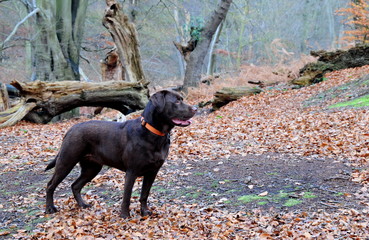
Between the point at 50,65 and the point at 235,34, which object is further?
the point at 235,34

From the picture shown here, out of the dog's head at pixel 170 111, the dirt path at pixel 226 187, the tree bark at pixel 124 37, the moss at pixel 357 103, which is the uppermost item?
the tree bark at pixel 124 37

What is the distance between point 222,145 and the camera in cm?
890

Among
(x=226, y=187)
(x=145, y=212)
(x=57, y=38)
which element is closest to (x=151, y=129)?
(x=145, y=212)

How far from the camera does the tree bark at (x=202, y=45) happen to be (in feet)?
61.2

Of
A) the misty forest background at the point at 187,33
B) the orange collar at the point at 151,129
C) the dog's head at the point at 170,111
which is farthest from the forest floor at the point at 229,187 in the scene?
the misty forest background at the point at 187,33

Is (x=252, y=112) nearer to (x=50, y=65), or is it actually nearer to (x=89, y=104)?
(x=89, y=104)

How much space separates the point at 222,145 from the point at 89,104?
6956 mm

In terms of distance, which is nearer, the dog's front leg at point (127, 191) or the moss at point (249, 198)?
the dog's front leg at point (127, 191)

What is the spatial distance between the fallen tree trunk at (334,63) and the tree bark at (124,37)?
7.26 meters

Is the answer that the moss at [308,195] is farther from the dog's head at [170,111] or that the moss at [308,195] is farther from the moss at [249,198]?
the dog's head at [170,111]

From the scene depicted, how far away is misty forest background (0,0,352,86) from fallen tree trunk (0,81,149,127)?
23.3ft

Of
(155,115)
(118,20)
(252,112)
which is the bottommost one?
(252,112)

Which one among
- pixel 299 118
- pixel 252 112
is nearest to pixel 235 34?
pixel 252 112

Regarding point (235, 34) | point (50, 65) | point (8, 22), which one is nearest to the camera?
point (50, 65)
